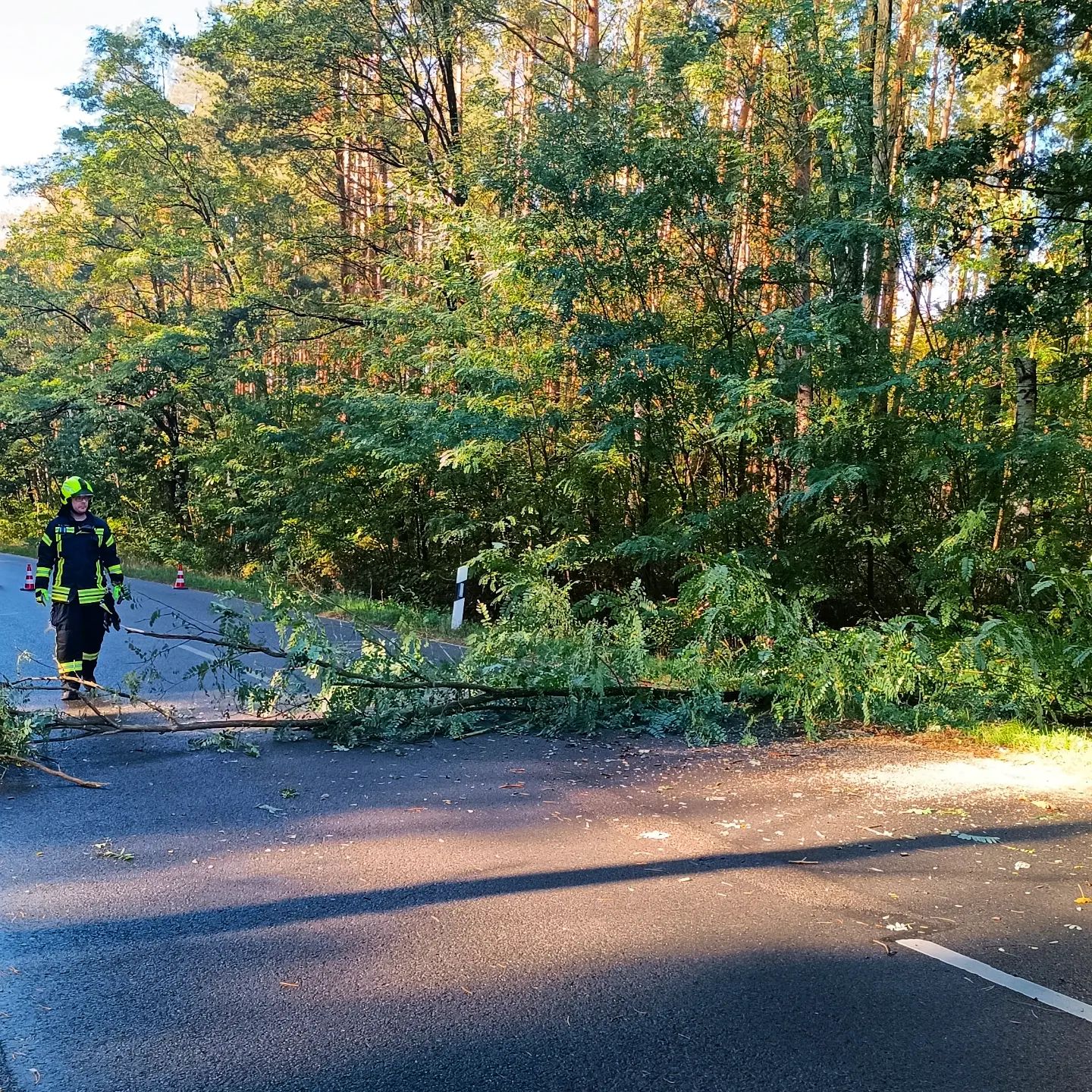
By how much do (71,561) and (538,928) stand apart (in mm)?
6539

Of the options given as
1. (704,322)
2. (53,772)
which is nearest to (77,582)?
(53,772)

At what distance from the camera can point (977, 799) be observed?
6246 millimetres

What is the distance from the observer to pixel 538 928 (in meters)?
4.19

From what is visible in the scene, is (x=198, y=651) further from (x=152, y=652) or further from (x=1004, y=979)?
(x=1004, y=979)

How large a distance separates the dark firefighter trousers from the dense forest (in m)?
5.75

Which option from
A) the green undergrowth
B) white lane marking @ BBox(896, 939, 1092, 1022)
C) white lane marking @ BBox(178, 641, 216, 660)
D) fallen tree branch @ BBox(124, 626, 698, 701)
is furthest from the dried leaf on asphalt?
white lane marking @ BBox(178, 641, 216, 660)

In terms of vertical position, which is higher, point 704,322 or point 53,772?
point 704,322

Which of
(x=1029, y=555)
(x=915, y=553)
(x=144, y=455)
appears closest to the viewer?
(x=1029, y=555)

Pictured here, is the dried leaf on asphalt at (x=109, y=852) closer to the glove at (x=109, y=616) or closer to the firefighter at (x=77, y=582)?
the firefighter at (x=77, y=582)

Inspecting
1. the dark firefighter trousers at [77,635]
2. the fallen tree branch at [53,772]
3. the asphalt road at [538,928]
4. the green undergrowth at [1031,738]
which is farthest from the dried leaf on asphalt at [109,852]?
the green undergrowth at [1031,738]

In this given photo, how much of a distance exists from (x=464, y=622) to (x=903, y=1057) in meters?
13.6

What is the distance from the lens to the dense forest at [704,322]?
11227 millimetres

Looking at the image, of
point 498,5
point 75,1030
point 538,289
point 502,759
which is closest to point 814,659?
point 502,759

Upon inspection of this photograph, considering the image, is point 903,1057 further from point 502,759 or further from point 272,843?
point 502,759
